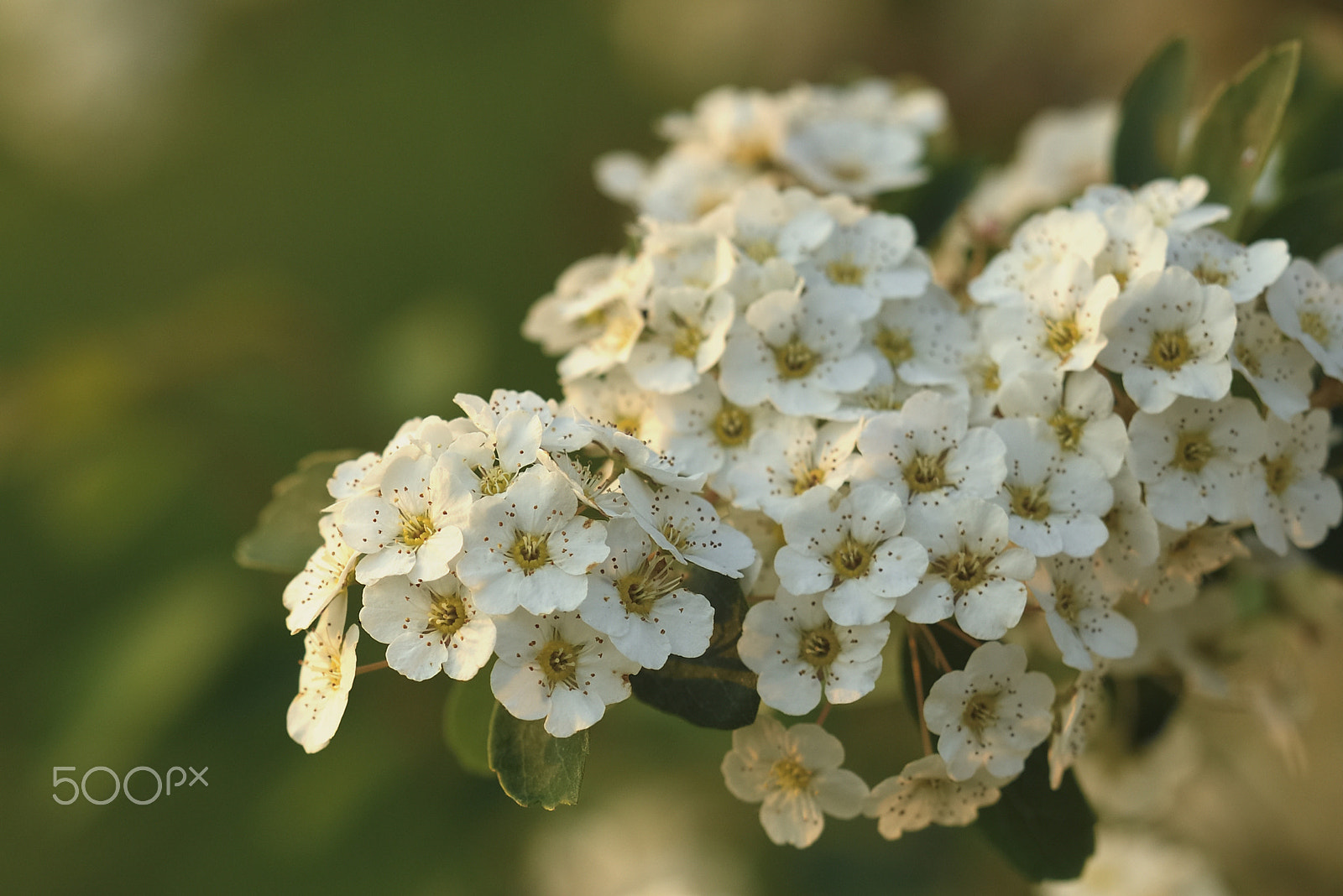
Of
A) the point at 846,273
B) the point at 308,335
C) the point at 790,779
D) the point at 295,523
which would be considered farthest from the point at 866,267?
the point at 308,335

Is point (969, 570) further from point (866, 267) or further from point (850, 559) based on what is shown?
point (866, 267)

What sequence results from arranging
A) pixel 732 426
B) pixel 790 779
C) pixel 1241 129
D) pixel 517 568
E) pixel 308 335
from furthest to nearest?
1. pixel 308 335
2. pixel 1241 129
3. pixel 732 426
4. pixel 790 779
5. pixel 517 568

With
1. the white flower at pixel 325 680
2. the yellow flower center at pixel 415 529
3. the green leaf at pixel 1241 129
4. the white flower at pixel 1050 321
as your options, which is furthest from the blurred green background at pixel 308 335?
the white flower at pixel 1050 321

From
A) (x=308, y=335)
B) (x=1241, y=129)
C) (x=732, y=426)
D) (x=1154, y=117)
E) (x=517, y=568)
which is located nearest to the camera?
(x=517, y=568)

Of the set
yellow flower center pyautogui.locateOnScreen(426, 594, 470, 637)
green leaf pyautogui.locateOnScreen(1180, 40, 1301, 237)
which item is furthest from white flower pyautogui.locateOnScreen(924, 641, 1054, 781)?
green leaf pyautogui.locateOnScreen(1180, 40, 1301, 237)

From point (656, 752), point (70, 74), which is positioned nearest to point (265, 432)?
point (656, 752)

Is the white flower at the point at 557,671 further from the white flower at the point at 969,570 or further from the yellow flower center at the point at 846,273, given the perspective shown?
the yellow flower center at the point at 846,273

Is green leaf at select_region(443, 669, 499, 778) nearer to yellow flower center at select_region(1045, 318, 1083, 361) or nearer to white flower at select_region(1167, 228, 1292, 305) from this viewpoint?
yellow flower center at select_region(1045, 318, 1083, 361)
